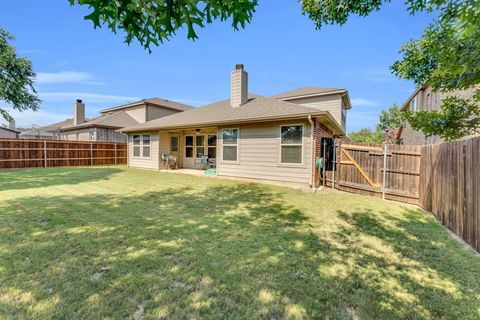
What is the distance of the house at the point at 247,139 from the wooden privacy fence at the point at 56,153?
469cm

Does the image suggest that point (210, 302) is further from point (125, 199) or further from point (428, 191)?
point (428, 191)

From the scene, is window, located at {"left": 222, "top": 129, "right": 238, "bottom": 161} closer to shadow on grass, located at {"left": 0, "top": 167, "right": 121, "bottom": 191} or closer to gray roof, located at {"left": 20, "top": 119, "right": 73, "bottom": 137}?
shadow on grass, located at {"left": 0, "top": 167, "right": 121, "bottom": 191}

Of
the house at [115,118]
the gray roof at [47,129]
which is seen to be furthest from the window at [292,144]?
the gray roof at [47,129]

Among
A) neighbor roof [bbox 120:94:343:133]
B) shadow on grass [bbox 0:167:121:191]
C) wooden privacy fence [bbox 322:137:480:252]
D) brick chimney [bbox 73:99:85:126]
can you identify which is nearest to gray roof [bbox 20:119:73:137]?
brick chimney [bbox 73:99:85:126]

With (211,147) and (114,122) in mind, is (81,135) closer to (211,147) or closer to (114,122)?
(114,122)

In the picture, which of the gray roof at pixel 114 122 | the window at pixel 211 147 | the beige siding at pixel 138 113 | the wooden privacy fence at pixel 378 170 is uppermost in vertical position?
the beige siding at pixel 138 113

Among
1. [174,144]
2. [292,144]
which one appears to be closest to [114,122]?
[174,144]

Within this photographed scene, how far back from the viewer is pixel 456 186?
14.3ft

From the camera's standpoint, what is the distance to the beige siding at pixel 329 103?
51.8 feet

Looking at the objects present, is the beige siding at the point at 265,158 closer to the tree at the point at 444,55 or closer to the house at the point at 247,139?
the house at the point at 247,139

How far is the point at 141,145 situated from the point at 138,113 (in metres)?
Answer: 8.68

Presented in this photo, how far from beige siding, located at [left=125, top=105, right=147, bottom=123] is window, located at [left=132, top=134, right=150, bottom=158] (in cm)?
683

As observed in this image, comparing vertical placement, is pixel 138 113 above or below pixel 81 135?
above

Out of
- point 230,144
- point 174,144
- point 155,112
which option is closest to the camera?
point 230,144
